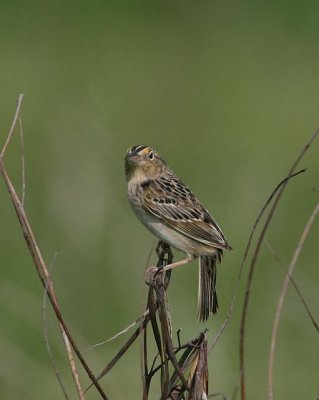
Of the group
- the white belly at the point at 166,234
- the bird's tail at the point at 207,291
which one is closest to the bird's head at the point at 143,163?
the white belly at the point at 166,234

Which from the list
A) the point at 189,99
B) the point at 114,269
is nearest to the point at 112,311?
the point at 114,269

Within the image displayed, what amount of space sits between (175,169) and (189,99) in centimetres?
234

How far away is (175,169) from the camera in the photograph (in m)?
11.5

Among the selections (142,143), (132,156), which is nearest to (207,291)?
(132,156)

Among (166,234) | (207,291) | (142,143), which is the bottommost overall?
(207,291)

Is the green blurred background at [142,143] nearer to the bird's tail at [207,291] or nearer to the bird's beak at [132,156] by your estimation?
the bird's tail at [207,291]

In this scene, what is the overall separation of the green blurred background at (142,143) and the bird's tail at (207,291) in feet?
1.70

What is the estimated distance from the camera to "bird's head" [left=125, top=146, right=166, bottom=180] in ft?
20.8

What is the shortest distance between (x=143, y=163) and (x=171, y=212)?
295 mm

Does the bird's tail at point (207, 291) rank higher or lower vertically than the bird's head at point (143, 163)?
lower

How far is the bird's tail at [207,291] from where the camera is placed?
5430mm

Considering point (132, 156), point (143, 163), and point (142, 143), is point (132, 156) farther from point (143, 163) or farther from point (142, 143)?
point (142, 143)

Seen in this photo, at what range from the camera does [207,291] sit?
5.52 metres

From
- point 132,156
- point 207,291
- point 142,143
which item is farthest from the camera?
point 142,143
